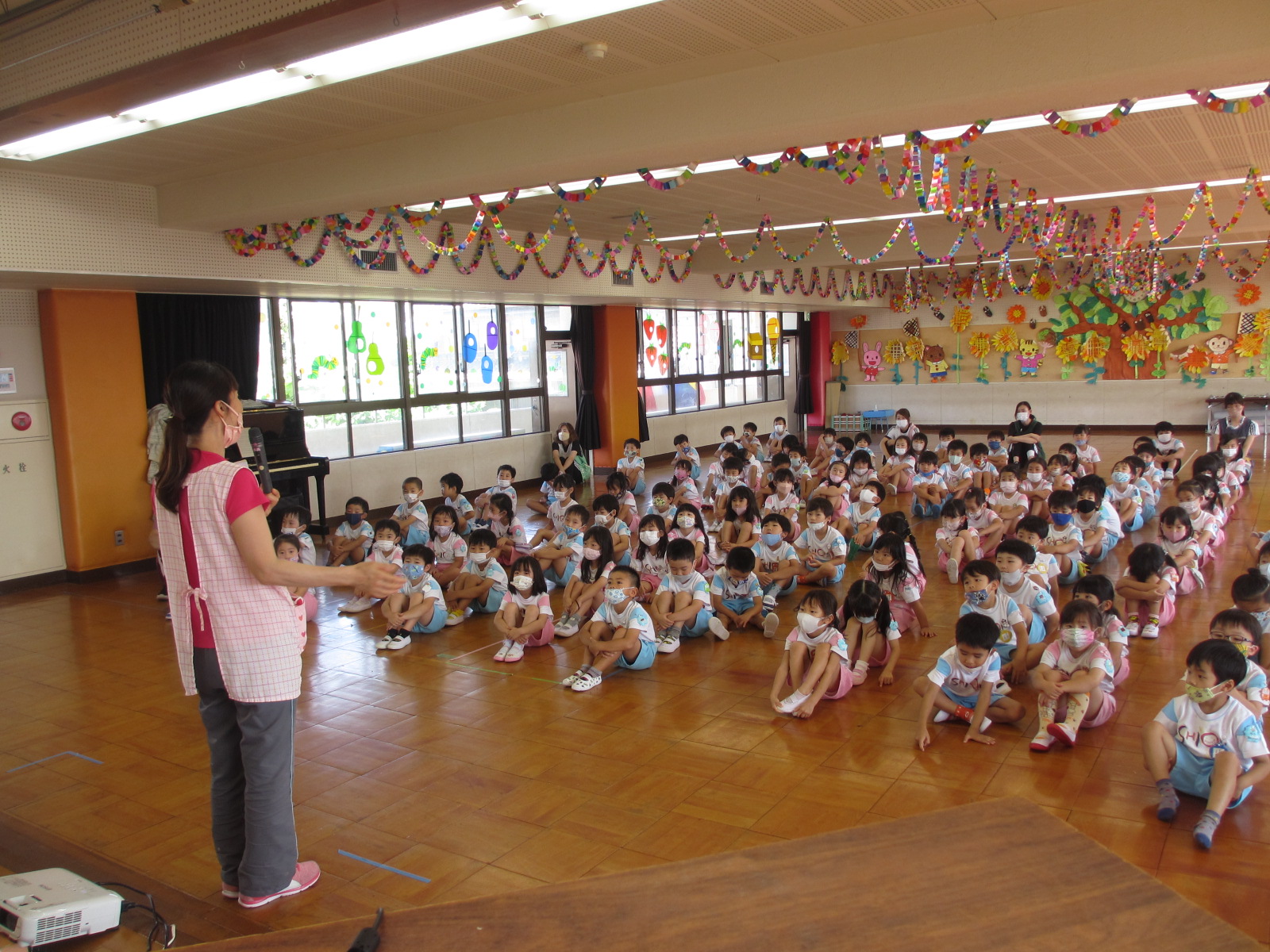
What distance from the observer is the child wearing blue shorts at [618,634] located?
5070 mm

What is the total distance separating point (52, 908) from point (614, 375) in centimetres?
1078

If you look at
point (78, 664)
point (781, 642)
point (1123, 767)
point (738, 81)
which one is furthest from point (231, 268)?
point (1123, 767)

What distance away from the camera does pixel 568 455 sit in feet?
39.2

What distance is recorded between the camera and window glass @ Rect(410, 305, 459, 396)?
1108 cm

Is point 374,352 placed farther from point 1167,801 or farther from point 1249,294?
point 1249,294

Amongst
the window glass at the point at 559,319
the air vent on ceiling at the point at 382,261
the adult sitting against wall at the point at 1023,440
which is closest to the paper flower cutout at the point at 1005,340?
the adult sitting against wall at the point at 1023,440

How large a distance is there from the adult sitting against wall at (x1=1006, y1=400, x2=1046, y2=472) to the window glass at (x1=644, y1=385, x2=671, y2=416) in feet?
17.1

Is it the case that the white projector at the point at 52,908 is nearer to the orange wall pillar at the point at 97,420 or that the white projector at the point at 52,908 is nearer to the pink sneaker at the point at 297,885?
the pink sneaker at the point at 297,885

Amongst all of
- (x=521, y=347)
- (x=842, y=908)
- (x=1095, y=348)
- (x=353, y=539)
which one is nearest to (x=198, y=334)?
(x=353, y=539)

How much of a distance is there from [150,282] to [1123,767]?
7.15 metres

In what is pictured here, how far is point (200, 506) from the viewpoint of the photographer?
261 cm

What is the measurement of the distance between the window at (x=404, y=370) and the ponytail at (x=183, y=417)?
7294 mm

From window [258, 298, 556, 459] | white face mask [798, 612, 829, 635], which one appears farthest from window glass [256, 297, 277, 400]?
white face mask [798, 612, 829, 635]

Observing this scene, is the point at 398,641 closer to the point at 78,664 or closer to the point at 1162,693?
the point at 78,664
